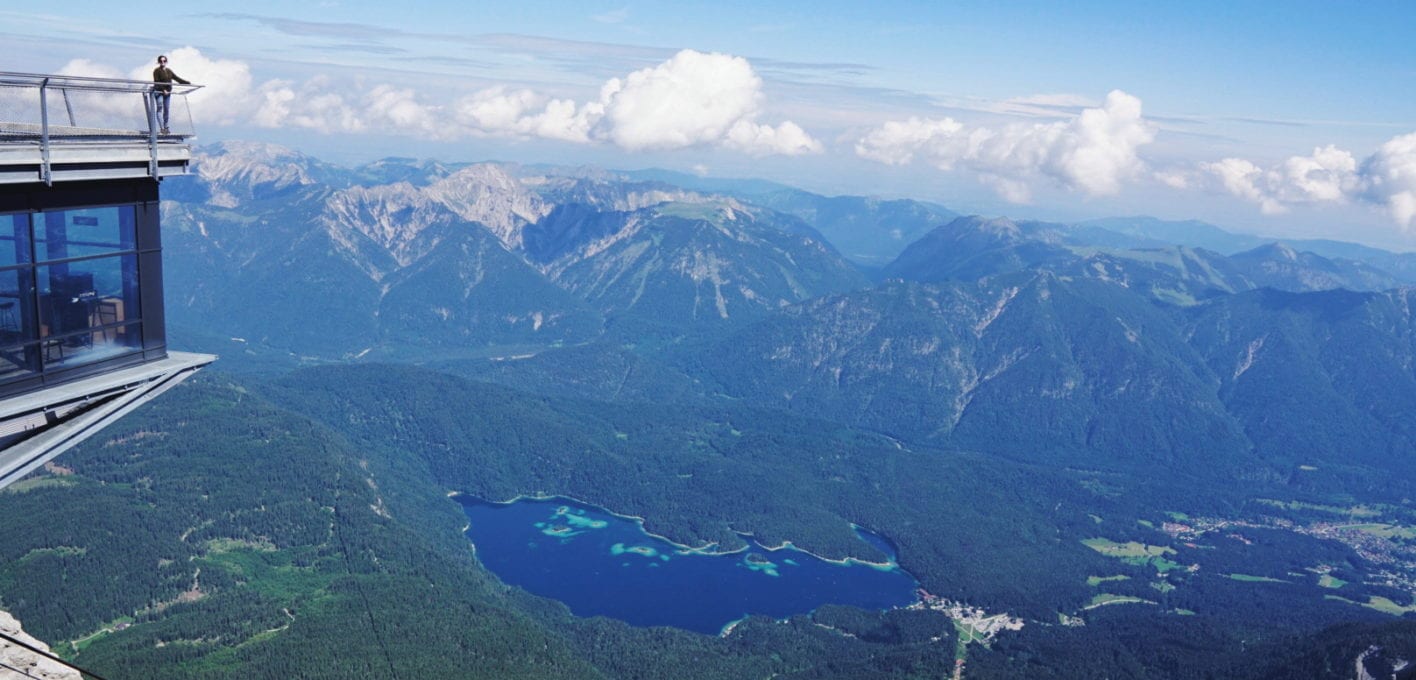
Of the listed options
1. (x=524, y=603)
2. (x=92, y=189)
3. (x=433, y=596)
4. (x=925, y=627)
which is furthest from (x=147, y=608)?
(x=92, y=189)

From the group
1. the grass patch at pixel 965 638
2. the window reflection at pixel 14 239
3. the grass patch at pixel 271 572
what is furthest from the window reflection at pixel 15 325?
the grass patch at pixel 965 638

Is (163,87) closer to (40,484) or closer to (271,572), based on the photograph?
(271,572)

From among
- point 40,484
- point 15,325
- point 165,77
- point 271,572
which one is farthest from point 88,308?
point 40,484

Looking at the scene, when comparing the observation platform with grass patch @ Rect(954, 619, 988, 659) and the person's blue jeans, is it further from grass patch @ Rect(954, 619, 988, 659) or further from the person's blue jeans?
grass patch @ Rect(954, 619, 988, 659)

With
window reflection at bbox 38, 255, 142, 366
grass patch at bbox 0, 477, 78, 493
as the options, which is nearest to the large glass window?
window reflection at bbox 38, 255, 142, 366

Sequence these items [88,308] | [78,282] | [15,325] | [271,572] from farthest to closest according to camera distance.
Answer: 1. [271,572]
2. [88,308]
3. [78,282]
4. [15,325]

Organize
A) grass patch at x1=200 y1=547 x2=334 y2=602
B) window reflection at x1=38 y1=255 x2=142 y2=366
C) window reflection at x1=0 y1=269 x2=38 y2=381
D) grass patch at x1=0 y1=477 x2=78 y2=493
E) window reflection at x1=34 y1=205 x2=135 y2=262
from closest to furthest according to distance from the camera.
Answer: window reflection at x1=0 y1=269 x2=38 y2=381 < window reflection at x1=34 y1=205 x2=135 y2=262 < window reflection at x1=38 y1=255 x2=142 y2=366 < grass patch at x1=200 y1=547 x2=334 y2=602 < grass patch at x1=0 y1=477 x2=78 y2=493

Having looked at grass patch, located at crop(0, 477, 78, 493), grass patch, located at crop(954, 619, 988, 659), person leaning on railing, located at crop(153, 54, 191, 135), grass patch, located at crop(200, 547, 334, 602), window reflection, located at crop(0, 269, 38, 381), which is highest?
person leaning on railing, located at crop(153, 54, 191, 135)
